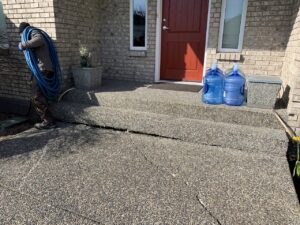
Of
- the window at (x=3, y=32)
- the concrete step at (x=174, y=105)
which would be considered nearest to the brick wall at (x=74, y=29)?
the concrete step at (x=174, y=105)

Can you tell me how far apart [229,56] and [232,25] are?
551mm

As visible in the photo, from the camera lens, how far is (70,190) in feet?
6.81

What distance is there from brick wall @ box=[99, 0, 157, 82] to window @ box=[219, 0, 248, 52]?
4.25 feet

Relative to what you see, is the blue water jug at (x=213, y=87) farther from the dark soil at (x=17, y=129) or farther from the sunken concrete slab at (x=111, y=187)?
the dark soil at (x=17, y=129)

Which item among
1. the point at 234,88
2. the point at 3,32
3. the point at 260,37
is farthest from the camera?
the point at 3,32

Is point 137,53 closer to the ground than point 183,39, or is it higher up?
closer to the ground

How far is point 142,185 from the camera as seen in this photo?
2158 millimetres

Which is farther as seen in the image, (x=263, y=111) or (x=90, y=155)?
(x=263, y=111)

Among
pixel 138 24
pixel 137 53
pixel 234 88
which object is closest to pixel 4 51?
pixel 137 53

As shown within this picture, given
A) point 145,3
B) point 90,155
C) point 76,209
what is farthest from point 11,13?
point 76,209

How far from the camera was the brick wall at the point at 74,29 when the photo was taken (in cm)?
372

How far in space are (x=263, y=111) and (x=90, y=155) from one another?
227cm

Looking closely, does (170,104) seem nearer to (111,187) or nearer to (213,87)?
(213,87)

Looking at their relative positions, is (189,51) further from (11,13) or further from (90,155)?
(11,13)
